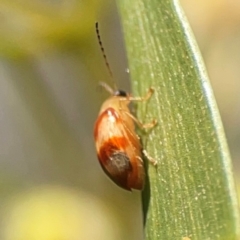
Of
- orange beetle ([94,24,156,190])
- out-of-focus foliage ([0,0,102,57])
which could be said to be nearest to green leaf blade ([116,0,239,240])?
orange beetle ([94,24,156,190])

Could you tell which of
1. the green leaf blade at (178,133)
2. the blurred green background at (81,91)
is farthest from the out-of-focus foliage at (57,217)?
the green leaf blade at (178,133)

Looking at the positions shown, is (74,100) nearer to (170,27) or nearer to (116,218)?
(116,218)

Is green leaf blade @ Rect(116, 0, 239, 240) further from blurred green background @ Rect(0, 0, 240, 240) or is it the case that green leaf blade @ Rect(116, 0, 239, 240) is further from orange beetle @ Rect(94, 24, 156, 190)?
blurred green background @ Rect(0, 0, 240, 240)

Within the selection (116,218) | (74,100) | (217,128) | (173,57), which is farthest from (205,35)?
(217,128)

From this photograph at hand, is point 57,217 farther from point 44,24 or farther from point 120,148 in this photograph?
point 44,24

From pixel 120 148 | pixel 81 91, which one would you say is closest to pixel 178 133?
pixel 120 148
